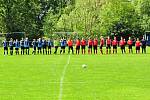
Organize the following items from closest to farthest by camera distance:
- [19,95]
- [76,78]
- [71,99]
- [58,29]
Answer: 1. [71,99]
2. [19,95]
3. [76,78]
4. [58,29]

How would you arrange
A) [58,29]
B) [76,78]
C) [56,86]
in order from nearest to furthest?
[56,86], [76,78], [58,29]

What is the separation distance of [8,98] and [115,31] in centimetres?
6821

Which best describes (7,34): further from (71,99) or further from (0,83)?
(71,99)

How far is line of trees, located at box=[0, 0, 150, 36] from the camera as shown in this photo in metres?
84.4

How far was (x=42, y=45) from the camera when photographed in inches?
2066

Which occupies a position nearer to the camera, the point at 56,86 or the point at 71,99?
the point at 71,99

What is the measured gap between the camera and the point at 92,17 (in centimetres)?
8750

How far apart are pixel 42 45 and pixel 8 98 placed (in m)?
36.8

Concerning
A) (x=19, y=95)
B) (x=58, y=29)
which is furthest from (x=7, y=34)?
(x=19, y=95)

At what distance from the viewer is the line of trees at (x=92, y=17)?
3322 inches

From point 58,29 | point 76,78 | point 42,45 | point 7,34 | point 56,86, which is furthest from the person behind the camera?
point 58,29

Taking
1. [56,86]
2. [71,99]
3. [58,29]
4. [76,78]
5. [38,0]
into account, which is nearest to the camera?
[71,99]

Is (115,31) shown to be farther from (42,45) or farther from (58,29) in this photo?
(42,45)

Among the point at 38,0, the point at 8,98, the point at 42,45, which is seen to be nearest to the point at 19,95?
the point at 8,98
